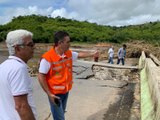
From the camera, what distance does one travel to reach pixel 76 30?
6556cm

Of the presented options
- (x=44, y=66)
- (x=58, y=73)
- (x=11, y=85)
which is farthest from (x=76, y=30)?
(x=11, y=85)

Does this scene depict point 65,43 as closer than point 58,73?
Yes

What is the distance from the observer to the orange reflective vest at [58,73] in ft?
17.6

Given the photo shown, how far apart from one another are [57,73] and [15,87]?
91.9 inches

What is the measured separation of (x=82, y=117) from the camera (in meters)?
8.05

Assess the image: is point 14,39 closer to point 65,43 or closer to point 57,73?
point 65,43

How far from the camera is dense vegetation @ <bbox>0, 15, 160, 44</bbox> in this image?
193ft

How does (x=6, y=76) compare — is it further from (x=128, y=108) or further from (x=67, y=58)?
(x=128, y=108)

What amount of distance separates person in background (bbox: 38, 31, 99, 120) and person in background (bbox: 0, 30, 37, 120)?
1973 millimetres

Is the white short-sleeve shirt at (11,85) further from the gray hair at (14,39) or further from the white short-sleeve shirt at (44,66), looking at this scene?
the white short-sleeve shirt at (44,66)

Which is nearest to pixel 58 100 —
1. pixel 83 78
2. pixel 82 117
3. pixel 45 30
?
pixel 82 117

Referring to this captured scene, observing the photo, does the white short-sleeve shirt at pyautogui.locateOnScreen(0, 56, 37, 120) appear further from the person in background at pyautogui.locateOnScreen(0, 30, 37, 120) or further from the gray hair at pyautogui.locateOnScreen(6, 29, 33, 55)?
the gray hair at pyautogui.locateOnScreen(6, 29, 33, 55)

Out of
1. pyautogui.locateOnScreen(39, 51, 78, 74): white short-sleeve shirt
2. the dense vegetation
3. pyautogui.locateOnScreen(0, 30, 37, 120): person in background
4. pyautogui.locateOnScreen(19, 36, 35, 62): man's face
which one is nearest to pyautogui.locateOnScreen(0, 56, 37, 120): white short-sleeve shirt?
pyautogui.locateOnScreen(0, 30, 37, 120): person in background

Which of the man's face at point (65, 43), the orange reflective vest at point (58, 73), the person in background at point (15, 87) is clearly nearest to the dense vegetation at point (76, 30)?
the orange reflective vest at point (58, 73)
